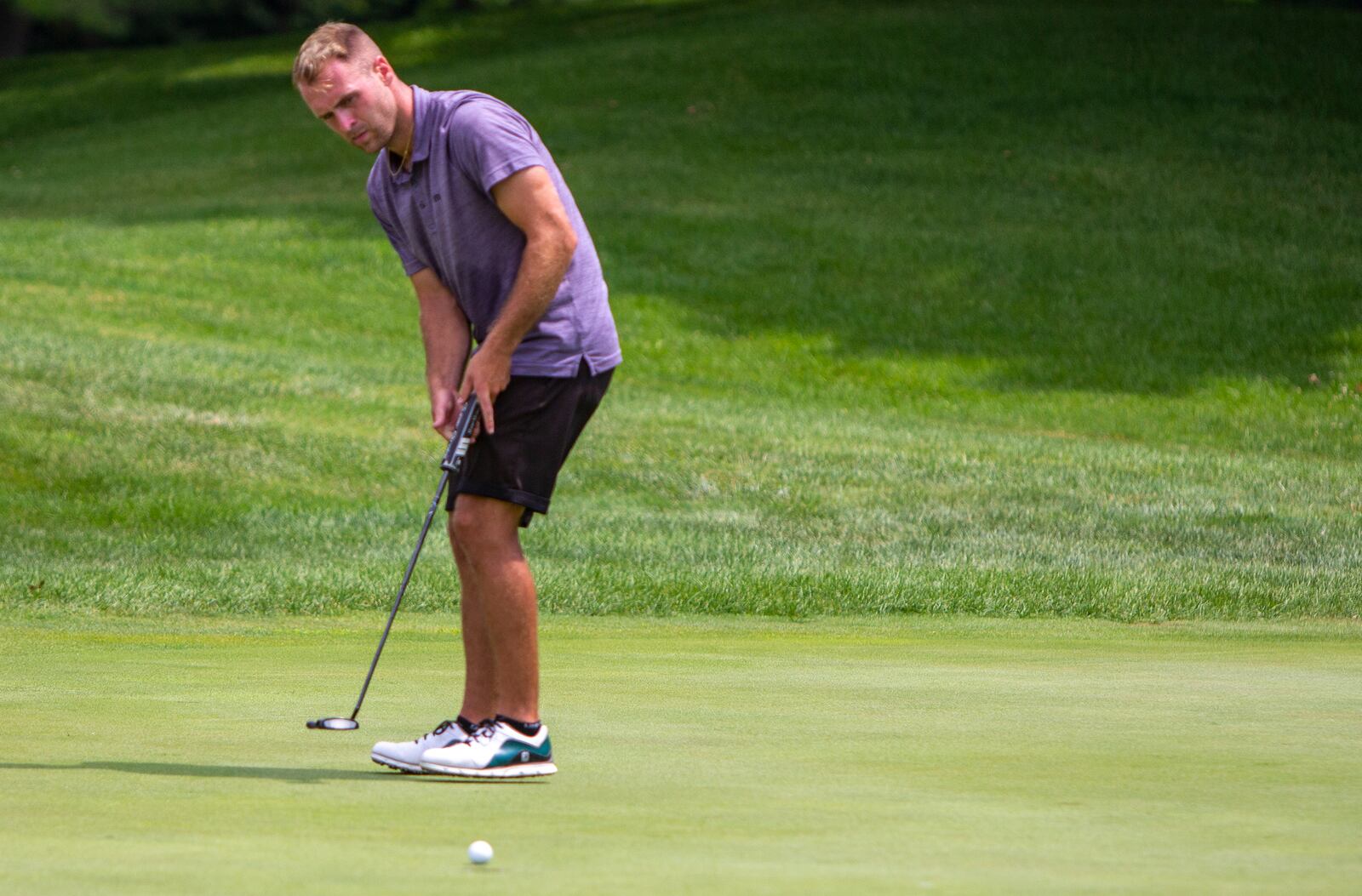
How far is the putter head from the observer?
17.1ft

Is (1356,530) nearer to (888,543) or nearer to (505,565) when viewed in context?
(888,543)

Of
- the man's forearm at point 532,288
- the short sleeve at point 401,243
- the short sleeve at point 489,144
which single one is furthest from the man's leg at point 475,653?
the short sleeve at point 489,144

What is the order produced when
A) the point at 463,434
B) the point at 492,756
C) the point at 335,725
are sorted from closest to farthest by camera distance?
the point at 492,756 → the point at 463,434 → the point at 335,725

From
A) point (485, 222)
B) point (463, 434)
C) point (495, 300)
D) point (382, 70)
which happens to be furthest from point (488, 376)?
point (382, 70)

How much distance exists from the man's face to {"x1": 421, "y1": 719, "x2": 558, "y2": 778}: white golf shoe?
5.19 ft

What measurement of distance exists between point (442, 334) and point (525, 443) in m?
0.52

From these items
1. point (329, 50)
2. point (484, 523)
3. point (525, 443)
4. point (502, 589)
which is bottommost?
point (502, 589)

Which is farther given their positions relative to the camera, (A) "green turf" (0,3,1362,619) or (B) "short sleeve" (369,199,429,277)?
(A) "green turf" (0,3,1362,619)

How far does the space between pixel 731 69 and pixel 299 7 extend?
27167 mm

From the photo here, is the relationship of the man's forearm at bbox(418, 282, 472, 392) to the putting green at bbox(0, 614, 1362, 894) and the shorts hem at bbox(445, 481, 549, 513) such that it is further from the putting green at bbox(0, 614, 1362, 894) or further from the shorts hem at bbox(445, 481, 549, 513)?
the putting green at bbox(0, 614, 1362, 894)

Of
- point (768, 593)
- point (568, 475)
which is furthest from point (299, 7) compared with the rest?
point (768, 593)

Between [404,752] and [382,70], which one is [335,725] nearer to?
[404,752]

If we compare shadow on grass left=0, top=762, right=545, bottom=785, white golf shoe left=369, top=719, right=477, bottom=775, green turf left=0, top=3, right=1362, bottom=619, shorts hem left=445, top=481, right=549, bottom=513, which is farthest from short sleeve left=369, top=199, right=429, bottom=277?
green turf left=0, top=3, right=1362, bottom=619

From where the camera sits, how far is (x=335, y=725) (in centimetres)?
522
